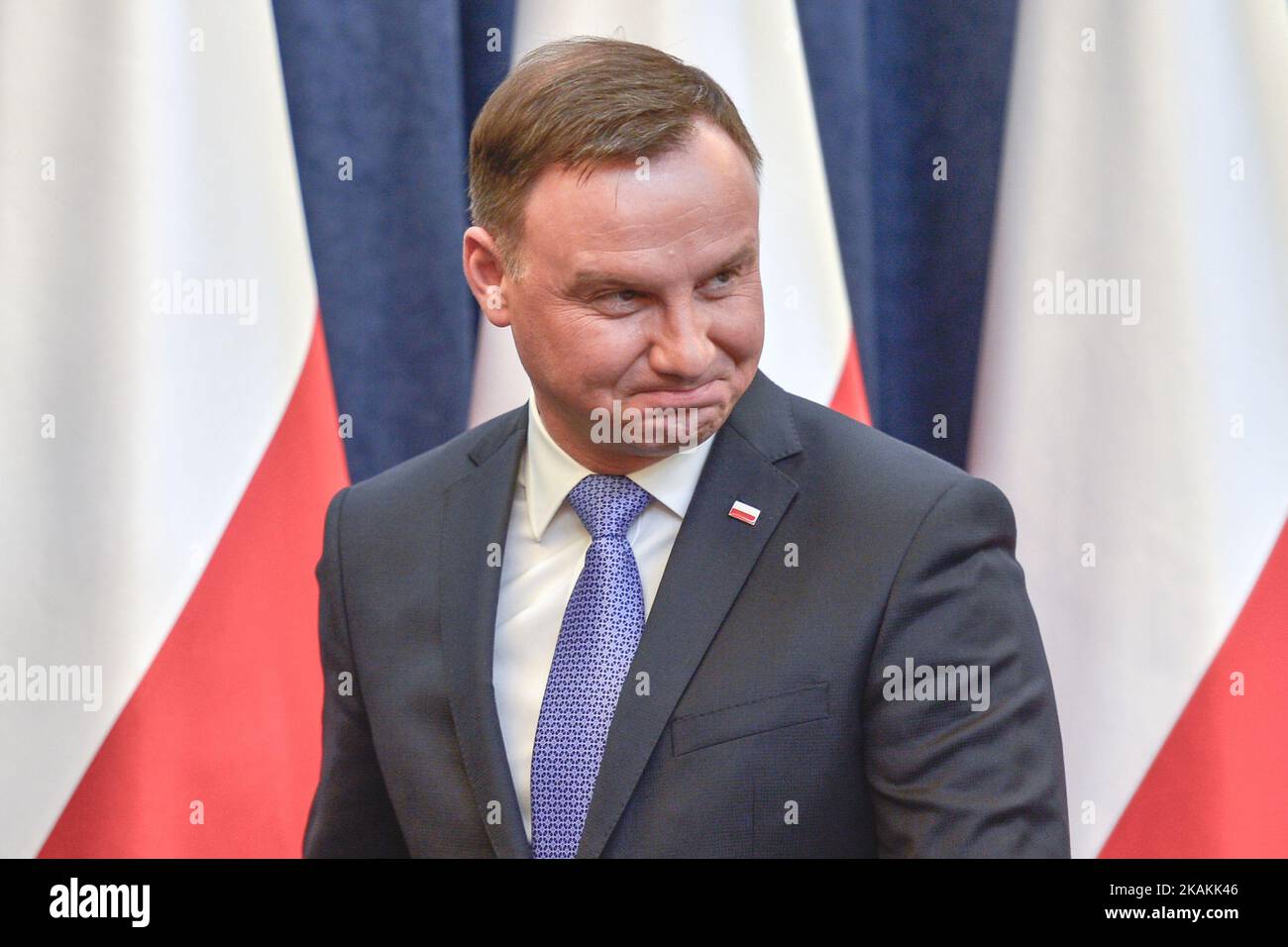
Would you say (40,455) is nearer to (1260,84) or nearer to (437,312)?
(437,312)

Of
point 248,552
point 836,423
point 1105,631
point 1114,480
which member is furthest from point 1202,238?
point 248,552

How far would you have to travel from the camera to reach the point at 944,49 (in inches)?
95.3

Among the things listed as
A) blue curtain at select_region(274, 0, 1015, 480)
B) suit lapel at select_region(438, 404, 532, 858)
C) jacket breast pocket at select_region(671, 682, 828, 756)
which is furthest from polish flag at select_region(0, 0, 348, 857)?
jacket breast pocket at select_region(671, 682, 828, 756)

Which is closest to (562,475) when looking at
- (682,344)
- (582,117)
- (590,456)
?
(590,456)

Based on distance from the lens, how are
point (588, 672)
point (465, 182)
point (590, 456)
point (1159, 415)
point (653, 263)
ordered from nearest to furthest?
point (653, 263), point (588, 672), point (590, 456), point (1159, 415), point (465, 182)

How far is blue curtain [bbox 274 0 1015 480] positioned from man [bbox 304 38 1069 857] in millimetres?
836

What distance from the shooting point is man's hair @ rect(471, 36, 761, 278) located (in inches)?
53.6

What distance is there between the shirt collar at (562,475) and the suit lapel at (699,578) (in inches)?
0.9

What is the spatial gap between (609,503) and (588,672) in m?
0.19

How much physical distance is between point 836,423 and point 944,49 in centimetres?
113

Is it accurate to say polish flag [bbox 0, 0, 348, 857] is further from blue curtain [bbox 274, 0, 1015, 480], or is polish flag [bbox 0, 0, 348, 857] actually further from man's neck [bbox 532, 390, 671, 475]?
man's neck [bbox 532, 390, 671, 475]

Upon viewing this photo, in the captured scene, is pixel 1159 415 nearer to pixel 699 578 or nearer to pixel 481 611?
pixel 699 578

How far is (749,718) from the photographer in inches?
54.9

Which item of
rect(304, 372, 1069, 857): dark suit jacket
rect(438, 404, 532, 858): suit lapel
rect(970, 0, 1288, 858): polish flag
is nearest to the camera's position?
rect(304, 372, 1069, 857): dark suit jacket
